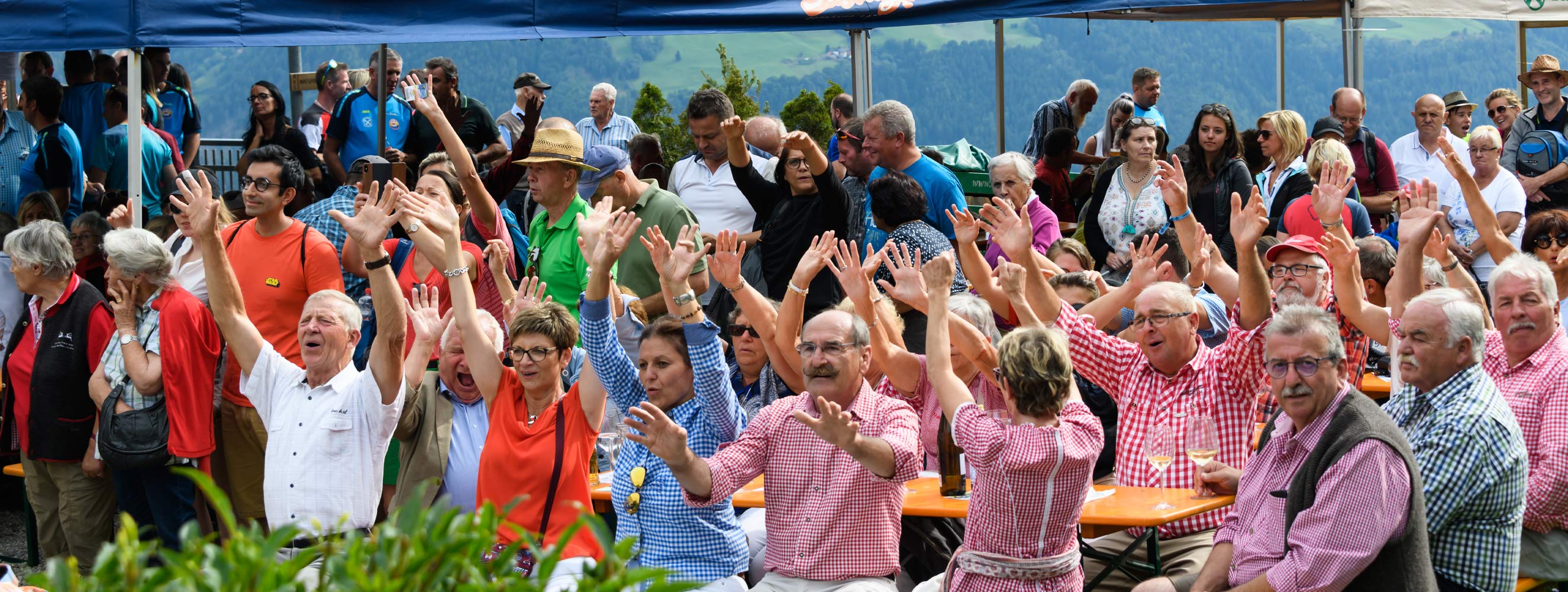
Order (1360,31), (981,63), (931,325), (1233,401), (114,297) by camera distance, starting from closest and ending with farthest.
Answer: (931,325)
(1233,401)
(114,297)
(1360,31)
(981,63)

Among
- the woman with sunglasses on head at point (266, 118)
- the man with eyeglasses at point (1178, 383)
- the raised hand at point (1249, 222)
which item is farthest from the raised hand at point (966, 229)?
the woman with sunglasses on head at point (266, 118)

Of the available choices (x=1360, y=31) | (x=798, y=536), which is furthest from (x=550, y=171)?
(x=1360, y=31)

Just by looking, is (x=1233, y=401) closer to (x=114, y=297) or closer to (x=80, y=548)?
(x=114, y=297)

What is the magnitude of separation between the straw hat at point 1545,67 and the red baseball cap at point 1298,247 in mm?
5402

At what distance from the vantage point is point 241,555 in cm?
174

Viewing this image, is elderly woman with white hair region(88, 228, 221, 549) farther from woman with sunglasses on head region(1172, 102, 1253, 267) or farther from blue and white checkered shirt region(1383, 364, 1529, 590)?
woman with sunglasses on head region(1172, 102, 1253, 267)

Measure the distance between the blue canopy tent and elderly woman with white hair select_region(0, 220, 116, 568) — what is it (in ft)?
3.35

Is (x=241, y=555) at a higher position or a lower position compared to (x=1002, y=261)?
lower

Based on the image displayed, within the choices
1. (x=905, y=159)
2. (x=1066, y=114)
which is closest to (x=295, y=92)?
(x=1066, y=114)

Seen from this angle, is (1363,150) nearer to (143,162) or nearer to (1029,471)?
(1029,471)

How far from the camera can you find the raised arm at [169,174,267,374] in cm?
510

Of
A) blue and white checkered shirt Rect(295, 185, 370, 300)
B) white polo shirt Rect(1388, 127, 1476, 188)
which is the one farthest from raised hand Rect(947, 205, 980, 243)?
white polo shirt Rect(1388, 127, 1476, 188)

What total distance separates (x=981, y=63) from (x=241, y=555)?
204ft

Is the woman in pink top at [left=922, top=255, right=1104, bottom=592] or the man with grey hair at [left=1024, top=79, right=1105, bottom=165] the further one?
the man with grey hair at [left=1024, top=79, right=1105, bottom=165]
